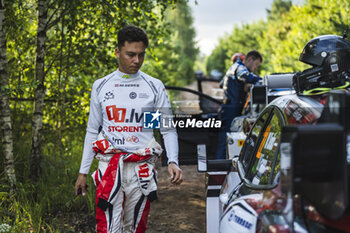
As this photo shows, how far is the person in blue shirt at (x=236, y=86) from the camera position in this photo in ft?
25.1

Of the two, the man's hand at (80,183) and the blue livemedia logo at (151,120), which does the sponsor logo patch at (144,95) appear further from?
the man's hand at (80,183)

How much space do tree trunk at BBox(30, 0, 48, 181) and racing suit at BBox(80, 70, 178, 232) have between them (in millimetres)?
2608

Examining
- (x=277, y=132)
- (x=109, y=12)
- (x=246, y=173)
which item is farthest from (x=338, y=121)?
(x=109, y=12)

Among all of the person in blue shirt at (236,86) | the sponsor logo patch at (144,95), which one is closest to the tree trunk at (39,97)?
the sponsor logo patch at (144,95)

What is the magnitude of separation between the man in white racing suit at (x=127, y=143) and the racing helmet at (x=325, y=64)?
1.04 metres

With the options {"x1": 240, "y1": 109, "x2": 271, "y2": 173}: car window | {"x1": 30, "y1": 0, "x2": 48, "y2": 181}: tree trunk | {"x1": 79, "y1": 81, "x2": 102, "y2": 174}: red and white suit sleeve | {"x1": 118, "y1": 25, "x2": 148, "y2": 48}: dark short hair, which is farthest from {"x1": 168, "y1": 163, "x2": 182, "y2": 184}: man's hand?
{"x1": 30, "y1": 0, "x2": 48, "y2": 181}: tree trunk

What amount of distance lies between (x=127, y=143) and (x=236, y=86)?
498 centimetres

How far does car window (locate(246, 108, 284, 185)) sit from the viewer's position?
247 cm

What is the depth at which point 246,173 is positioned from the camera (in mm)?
3035

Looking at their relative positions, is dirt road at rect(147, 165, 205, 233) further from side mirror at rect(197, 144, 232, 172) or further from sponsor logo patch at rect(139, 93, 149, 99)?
sponsor logo patch at rect(139, 93, 149, 99)

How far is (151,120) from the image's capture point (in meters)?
3.31

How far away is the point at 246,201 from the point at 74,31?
506 centimetres

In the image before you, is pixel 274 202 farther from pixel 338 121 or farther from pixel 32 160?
pixel 32 160

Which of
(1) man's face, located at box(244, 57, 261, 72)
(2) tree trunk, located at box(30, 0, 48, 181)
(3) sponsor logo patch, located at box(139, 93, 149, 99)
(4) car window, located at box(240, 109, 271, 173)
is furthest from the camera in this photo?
(1) man's face, located at box(244, 57, 261, 72)
